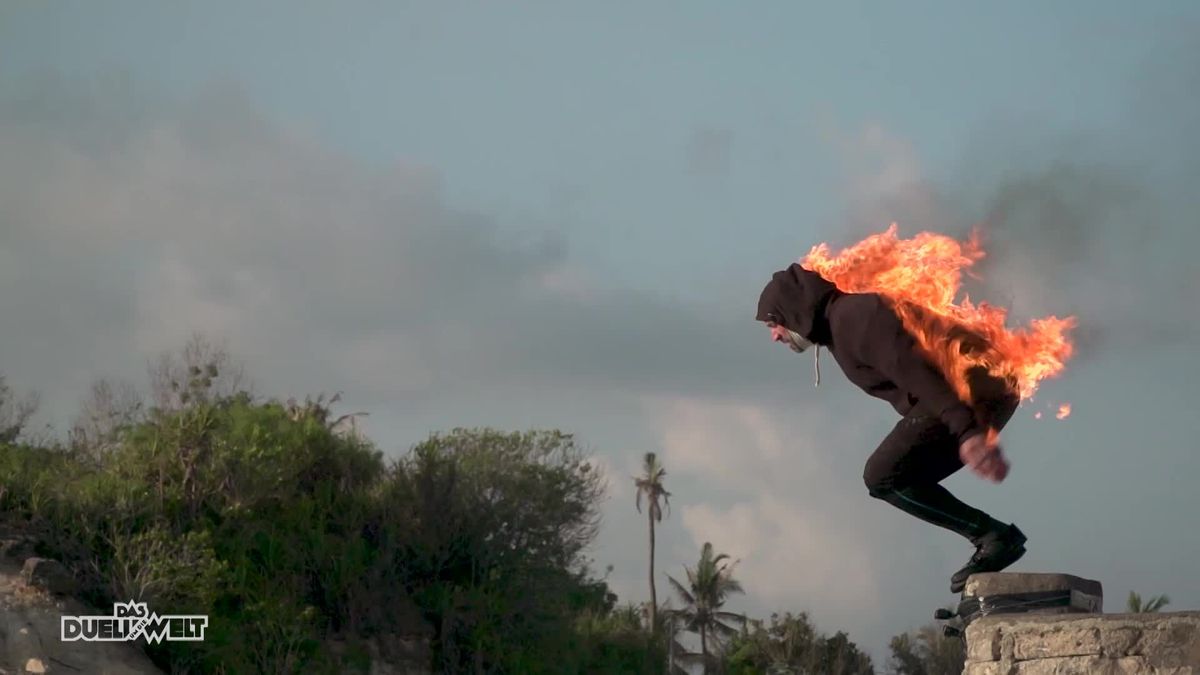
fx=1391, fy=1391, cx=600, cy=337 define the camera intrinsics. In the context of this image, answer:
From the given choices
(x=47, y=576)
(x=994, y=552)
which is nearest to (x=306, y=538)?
(x=47, y=576)

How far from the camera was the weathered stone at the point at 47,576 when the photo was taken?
75.7ft

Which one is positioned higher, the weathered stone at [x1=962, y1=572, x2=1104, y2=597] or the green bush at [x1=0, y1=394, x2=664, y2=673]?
the green bush at [x1=0, y1=394, x2=664, y2=673]

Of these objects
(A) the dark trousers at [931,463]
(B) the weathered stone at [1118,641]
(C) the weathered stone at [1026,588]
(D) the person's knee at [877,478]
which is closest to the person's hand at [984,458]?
(A) the dark trousers at [931,463]

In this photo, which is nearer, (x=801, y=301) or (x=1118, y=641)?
(x=1118, y=641)

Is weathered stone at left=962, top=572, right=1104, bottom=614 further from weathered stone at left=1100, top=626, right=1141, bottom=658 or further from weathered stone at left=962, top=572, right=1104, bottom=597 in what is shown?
weathered stone at left=1100, top=626, right=1141, bottom=658

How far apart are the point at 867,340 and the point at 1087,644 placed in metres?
1.76

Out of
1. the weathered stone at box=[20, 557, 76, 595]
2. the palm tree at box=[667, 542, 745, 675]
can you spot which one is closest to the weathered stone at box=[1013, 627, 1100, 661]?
the weathered stone at box=[20, 557, 76, 595]

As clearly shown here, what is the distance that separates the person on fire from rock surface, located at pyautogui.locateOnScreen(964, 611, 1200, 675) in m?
0.60

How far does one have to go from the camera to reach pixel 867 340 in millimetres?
6875

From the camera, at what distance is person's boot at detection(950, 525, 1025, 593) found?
7.34 metres

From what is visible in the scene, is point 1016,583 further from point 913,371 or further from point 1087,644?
point 913,371

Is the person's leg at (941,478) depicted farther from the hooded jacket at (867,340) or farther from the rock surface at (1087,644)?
the rock surface at (1087,644)

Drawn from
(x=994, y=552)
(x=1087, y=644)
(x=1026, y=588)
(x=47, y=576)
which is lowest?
(x=1087, y=644)

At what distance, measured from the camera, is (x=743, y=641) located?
5069 centimetres
